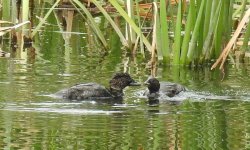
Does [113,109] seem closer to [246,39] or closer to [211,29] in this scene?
[211,29]

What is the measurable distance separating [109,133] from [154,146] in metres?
0.69

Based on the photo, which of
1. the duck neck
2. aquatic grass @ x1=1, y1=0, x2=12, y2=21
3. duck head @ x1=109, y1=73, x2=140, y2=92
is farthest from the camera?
aquatic grass @ x1=1, y1=0, x2=12, y2=21

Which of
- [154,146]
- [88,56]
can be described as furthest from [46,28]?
[154,146]

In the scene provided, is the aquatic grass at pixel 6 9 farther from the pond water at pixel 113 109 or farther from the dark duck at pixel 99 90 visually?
the dark duck at pixel 99 90

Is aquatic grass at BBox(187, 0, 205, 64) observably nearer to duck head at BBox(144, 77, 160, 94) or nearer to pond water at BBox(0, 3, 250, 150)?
pond water at BBox(0, 3, 250, 150)

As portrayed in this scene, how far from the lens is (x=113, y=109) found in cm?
1023

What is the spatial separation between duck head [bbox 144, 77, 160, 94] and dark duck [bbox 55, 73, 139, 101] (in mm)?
278

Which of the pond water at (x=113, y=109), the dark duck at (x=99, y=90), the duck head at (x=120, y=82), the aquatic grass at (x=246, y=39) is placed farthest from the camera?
the aquatic grass at (x=246, y=39)

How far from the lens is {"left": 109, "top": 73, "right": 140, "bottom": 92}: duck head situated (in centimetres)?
1160

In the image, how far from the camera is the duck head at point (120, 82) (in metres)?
11.6

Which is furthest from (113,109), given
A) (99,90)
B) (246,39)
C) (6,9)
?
(6,9)

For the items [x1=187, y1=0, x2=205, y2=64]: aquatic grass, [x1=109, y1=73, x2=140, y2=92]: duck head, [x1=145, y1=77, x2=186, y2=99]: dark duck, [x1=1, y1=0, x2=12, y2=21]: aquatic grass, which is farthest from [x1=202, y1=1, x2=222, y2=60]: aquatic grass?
[x1=1, y1=0, x2=12, y2=21]: aquatic grass

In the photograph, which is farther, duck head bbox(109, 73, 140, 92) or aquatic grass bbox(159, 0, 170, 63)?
aquatic grass bbox(159, 0, 170, 63)

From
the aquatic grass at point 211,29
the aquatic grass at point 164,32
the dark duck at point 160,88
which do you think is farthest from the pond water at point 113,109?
the aquatic grass at point 211,29
